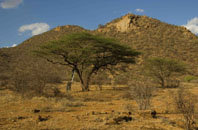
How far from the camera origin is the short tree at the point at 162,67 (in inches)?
811

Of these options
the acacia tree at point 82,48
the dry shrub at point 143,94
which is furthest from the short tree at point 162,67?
the dry shrub at point 143,94

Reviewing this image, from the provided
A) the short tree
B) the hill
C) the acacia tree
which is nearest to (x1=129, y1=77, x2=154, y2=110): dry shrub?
the acacia tree

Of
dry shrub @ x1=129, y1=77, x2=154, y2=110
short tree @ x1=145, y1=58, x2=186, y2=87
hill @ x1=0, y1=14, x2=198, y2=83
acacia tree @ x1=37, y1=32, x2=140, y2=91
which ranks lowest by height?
dry shrub @ x1=129, y1=77, x2=154, y2=110

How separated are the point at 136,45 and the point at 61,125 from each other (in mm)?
35181

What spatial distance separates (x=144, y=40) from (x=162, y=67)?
20677mm

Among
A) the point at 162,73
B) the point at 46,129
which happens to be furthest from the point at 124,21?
the point at 46,129

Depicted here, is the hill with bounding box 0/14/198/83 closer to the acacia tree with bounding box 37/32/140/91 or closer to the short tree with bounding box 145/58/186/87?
the short tree with bounding box 145/58/186/87

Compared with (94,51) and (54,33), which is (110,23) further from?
(94,51)

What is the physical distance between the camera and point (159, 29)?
4522cm

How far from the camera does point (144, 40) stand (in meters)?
40.7

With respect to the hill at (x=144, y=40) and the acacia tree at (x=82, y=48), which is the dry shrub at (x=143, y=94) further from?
the hill at (x=144, y=40)

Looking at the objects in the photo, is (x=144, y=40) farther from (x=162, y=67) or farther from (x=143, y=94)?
(x=143, y=94)

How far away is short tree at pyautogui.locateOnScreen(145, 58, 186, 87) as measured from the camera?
67.6ft

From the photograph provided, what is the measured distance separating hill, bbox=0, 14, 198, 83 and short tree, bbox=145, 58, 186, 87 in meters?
10.8
